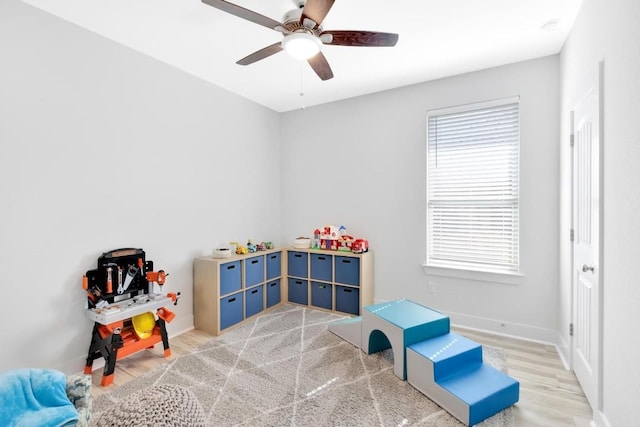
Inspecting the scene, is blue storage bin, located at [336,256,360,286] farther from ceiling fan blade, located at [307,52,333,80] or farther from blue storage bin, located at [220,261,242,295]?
ceiling fan blade, located at [307,52,333,80]

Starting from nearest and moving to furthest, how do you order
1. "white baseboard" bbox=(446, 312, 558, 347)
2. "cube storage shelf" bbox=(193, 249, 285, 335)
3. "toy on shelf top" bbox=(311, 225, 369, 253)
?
"white baseboard" bbox=(446, 312, 558, 347), "cube storage shelf" bbox=(193, 249, 285, 335), "toy on shelf top" bbox=(311, 225, 369, 253)

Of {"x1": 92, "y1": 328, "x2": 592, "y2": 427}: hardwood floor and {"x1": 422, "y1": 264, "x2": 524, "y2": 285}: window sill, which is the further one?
{"x1": 422, "y1": 264, "x2": 524, "y2": 285}: window sill

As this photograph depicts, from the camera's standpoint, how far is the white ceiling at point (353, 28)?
2.13m

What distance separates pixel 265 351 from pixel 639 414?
7.72 feet

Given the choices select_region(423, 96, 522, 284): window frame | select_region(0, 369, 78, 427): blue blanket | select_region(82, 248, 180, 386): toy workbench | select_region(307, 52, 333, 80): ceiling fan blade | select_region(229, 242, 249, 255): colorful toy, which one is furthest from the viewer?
select_region(229, 242, 249, 255): colorful toy

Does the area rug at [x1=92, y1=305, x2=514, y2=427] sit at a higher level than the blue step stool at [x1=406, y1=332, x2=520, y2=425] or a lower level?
lower

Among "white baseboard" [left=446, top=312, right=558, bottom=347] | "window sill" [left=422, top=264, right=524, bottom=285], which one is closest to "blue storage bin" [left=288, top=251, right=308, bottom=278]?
"window sill" [left=422, top=264, right=524, bottom=285]

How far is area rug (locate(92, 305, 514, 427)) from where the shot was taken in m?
1.89

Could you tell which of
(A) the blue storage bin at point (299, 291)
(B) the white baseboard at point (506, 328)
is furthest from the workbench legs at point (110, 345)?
(B) the white baseboard at point (506, 328)

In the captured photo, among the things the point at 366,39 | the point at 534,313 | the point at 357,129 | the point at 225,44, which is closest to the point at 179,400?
the point at 366,39

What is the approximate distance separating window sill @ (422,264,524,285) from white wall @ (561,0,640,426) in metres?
1.34

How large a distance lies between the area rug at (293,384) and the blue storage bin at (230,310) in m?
0.12

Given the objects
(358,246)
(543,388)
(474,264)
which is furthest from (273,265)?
(543,388)

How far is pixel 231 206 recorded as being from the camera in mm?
3729
